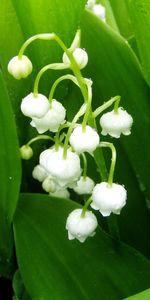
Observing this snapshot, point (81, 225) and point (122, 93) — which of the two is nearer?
point (81, 225)

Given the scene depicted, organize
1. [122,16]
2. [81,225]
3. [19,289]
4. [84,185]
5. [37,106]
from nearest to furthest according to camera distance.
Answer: [37,106], [81,225], [84,185], [19,289], [122,16]

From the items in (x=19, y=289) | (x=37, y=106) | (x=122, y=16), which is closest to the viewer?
(x=37, y=106)

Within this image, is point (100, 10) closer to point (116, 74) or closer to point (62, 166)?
point (116, 74)

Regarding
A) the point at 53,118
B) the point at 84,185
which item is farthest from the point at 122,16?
the point at 53,118

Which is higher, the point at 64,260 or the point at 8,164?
the point at 8,164

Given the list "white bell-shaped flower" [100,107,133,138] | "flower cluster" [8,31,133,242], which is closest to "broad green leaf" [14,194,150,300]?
"flower cluster" [8,31,133,242]

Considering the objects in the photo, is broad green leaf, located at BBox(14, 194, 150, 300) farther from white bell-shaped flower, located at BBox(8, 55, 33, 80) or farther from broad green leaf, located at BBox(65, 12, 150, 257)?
white bell-shaped flower, located at BBox(8, 55, 33, 80)
